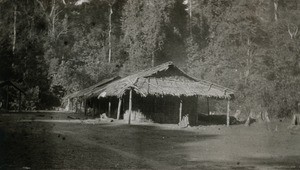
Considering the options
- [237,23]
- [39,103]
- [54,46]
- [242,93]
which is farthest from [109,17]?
[242,93]

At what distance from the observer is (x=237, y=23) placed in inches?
1406

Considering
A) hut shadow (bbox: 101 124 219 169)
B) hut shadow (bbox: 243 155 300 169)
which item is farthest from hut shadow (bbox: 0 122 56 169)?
hut shadow (bbox: 243 155 300 169)

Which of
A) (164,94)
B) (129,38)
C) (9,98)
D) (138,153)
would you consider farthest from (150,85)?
(129,38)

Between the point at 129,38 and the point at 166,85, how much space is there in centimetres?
2475

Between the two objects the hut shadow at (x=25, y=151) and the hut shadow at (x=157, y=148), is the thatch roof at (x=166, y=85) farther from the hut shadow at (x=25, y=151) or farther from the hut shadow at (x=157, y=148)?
the hut shadow at (x=25, y=151)

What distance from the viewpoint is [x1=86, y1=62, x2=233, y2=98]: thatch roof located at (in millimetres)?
27828

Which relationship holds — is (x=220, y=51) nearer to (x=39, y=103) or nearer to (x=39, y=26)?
(x=39, y=103)

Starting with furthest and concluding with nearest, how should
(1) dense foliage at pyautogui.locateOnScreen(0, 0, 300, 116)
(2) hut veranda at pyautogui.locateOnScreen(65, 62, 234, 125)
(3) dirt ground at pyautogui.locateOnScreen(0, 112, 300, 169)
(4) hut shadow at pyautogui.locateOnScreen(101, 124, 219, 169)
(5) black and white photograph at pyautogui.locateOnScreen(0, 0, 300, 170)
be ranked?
(1) dense foliage at pyautogui.locateOnScreen(0, 0, 300, 116), (2) hut veranda at pyautogui.locateOnScreen(65, 62, 234, 125), (5) black and white photograph at pyautogui.locateOnScreen(0, 0, 300, 170), (4) hut shadow at pyautogui.locateOnScreen(101, 124, 219, 169), (3) dirt ground at pyautogui.locateOnScreen(0, 112, 300, 169)

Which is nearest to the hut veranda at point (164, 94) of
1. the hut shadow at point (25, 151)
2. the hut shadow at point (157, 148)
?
the hut shadow at point (157, 148)

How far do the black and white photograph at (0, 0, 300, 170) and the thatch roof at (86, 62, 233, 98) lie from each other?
109 millimetres

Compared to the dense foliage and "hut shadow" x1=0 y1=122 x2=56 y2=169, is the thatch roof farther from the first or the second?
"hut shadow" x1=0 y1=122 x2=56 y2=169

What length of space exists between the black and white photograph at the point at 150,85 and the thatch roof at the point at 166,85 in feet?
0.36

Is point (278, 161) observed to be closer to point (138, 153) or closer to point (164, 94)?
point (138, 153)

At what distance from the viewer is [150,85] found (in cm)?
2850
